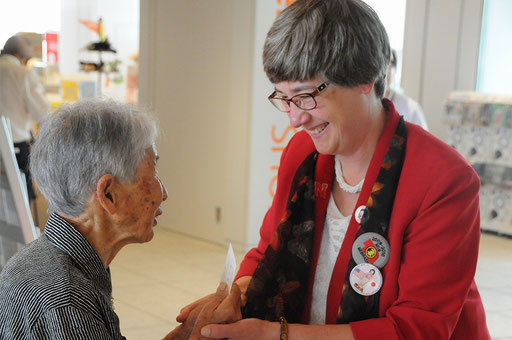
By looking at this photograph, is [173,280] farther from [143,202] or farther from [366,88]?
[366,88]

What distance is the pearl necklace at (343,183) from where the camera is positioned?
1.83 m

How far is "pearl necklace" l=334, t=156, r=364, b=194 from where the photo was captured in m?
1.83

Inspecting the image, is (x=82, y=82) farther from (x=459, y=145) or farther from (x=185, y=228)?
(x=459, y=145)

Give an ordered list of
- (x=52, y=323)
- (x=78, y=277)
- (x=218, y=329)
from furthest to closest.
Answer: (x=218, y=329)
(x=78, y=277)
(x=52, y=323)

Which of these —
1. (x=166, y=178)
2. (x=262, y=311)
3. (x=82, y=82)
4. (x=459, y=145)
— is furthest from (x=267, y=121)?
(x=82, y=82)

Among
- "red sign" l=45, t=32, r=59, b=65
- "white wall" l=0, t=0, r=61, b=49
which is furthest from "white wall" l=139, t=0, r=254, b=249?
"red sign" l=45, t=32, r=59, b=65

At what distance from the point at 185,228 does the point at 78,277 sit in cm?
563

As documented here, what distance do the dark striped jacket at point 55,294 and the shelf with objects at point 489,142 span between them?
6750 mm

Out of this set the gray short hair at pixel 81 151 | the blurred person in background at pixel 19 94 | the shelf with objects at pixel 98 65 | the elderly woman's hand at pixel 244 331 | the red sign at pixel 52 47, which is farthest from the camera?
the red sign at pixel 52 47

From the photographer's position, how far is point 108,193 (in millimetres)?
1611

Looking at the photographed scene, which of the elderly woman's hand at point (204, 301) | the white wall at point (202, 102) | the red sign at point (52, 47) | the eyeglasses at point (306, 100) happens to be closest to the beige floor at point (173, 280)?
the white wall at point (202, 102)

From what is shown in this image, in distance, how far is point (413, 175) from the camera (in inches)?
66.0

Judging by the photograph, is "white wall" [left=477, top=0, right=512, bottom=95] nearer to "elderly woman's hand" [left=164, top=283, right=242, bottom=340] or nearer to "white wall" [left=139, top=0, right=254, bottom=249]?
"white wall" [left=139, top=0, right=254, bottom=249]

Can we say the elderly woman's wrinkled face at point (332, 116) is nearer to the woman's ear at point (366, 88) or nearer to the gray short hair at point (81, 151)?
the woman's ear at point (366, 88)
